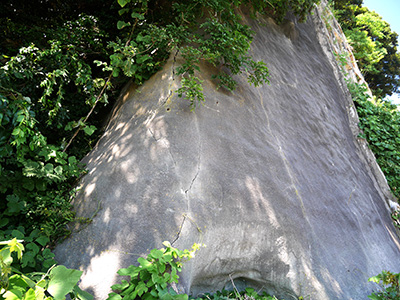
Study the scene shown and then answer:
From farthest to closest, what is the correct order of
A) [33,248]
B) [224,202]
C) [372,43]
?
[372,43]
[224,202]
[33,248]

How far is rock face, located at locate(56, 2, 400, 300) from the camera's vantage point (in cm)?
247

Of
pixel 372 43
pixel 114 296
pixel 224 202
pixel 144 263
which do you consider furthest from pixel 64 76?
pixel 372 43

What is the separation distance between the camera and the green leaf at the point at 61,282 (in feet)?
5.13

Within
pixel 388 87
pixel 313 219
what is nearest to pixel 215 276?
pixel 313 219

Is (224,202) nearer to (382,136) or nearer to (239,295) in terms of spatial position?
(239,295)

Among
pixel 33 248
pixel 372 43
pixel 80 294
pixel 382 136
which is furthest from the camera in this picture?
pixel 372 43

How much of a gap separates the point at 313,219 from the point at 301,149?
1121mm

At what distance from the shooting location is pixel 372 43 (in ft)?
37.7

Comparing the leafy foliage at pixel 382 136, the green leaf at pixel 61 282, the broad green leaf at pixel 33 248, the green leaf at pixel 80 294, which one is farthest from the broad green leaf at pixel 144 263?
the leafy foliage at pixel 382 136

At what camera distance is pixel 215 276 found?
8.83 feet

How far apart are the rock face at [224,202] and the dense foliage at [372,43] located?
9166 millimetres

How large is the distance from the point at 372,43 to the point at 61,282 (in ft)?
42.5

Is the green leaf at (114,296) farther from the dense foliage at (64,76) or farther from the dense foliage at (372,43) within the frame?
the dense foliage at (372,43)

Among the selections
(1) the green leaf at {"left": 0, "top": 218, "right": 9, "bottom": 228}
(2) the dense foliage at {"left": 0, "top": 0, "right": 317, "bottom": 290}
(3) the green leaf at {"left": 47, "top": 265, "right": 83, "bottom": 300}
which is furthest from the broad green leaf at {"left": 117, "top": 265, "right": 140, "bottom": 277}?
(1) the green leaf at {"left": 0, "top": 218, "right": 9, "bottom": 228}
